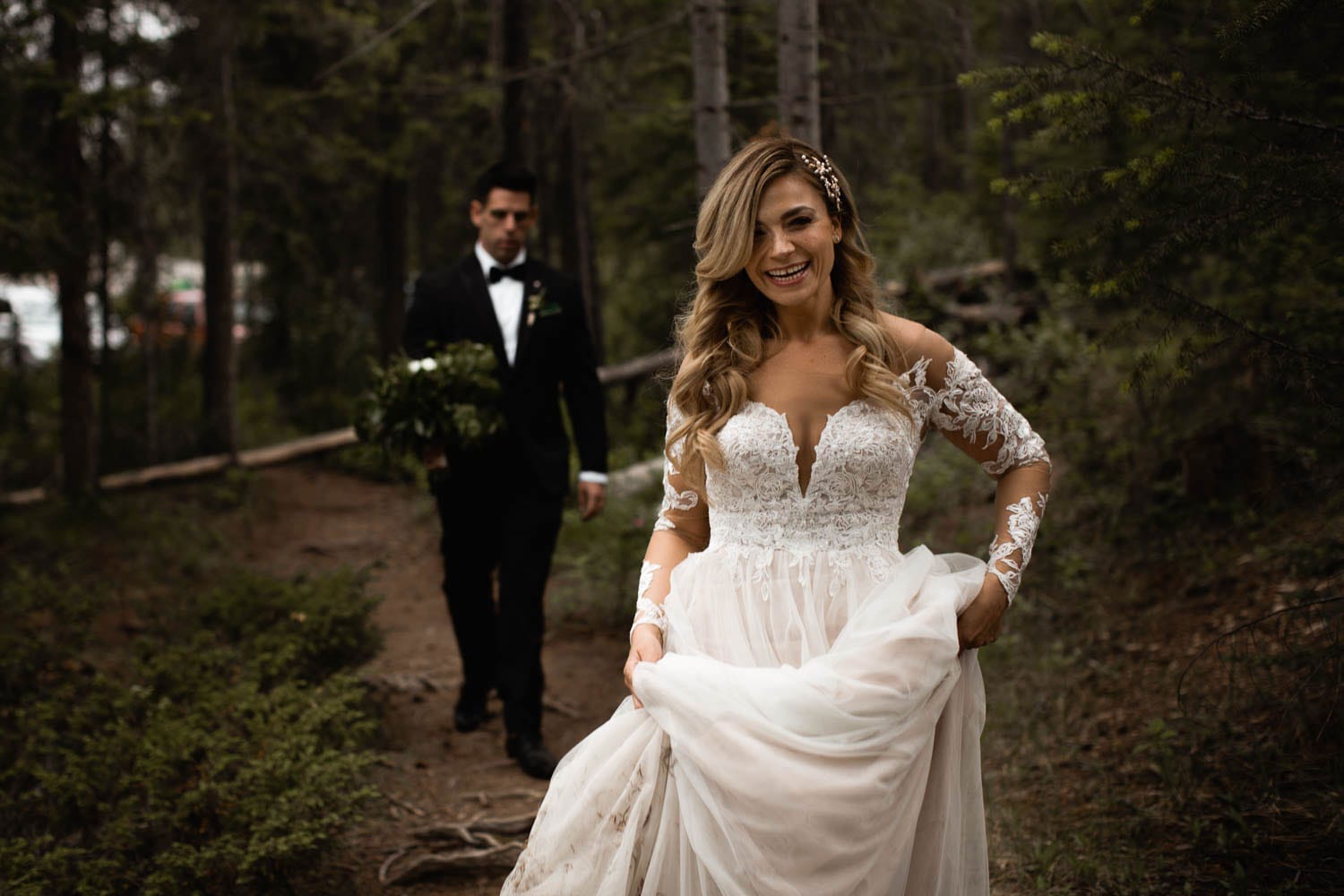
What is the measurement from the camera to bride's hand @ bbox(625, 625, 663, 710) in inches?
109

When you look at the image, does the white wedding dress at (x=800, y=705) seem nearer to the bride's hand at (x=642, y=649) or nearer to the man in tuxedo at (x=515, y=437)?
the bride's hand at (x=642, y=649)

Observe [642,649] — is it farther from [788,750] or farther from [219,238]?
[219,238]

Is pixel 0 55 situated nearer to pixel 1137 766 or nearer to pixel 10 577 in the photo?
pixel 10 577

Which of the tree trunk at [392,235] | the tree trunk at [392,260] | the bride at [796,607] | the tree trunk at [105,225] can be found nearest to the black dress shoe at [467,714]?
the bride at [796,607]

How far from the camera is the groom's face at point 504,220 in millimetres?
5691

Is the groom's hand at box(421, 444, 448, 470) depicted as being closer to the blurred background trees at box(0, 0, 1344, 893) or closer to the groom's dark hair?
the groom's dark hair

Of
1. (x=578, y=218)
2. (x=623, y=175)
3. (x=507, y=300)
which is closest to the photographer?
(x=507, y=300)

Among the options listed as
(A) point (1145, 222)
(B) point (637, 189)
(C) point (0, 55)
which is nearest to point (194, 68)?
(C) point (0, 55)

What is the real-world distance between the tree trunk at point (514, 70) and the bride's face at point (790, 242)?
24.4 ft

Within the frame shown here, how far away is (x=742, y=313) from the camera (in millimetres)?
3105

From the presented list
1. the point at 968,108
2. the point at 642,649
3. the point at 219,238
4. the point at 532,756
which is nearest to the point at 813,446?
the point at 642,649

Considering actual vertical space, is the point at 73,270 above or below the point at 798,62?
below

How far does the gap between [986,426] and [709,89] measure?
12.5ft

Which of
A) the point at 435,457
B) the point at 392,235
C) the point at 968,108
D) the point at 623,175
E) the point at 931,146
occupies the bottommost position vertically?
the point at 435,457
